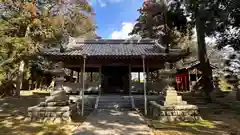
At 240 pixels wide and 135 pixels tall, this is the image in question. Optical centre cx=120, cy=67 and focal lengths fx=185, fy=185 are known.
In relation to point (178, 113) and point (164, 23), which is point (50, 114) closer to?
point (178, 113)

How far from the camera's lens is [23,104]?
10797 millimetres

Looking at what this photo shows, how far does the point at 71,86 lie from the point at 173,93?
254 inches

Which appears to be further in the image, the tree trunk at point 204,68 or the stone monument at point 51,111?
the tree trunk at point 204,68

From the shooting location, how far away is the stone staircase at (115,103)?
9.65m

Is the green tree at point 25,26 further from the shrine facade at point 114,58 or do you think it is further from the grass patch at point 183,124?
the grass patch at point 183,124

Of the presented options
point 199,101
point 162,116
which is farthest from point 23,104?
point 199,101

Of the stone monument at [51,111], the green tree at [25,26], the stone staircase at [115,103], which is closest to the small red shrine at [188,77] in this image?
the stone staircase at [115,103]

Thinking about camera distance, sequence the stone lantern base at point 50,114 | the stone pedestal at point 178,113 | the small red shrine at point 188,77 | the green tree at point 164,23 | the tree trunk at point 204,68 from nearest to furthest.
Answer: the stone lantern base at point 50,114, the stone pedestal at point 178,113, the tree trunk at point 204,68, the green tree at point 164,23, the small red shrine at point 188,77

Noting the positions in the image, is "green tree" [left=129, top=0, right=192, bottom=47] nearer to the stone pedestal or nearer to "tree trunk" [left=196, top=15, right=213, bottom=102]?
"tree trunk" [left=196, top=15, right=213, bottom=102]

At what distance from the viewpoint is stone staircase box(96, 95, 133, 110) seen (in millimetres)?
9650

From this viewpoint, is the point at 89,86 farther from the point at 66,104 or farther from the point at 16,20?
the point at 16,20

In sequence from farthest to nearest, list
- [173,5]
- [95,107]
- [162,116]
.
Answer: [173,5], [95,107], [162,116]

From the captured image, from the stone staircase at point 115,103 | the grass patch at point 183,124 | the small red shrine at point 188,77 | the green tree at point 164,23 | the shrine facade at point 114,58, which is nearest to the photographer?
the grass patch at point 183,124

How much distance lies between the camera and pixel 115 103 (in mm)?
10023
